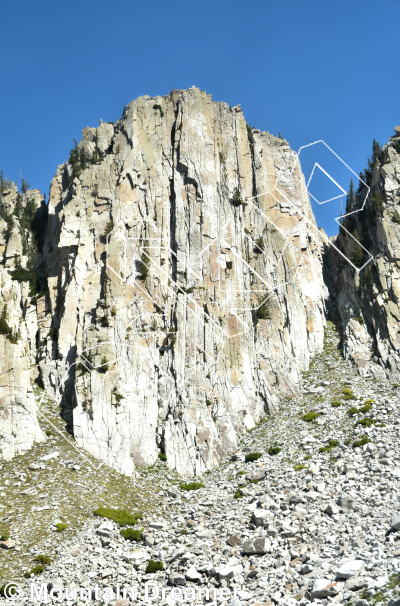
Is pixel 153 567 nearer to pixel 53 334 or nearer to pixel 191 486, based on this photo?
pixel 191 486

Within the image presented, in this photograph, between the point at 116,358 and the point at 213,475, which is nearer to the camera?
the point at 213,475

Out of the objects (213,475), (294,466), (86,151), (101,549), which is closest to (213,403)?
(213,475)

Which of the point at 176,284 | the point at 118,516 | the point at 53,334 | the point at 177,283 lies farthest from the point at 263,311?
the point at 118,516

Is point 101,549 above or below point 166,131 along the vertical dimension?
below

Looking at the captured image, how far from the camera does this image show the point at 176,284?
246 ft

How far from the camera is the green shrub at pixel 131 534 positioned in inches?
1827

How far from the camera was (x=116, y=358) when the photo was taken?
6581cm

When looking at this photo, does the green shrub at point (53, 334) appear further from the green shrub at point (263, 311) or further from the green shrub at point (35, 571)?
the green shrub at point (35, 571)

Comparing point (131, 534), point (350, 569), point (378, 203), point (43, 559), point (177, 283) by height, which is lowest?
point (350, 569)

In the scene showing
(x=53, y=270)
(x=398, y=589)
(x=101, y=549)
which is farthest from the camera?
(x=53, y=270)

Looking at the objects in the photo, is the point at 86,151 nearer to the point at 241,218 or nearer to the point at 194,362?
the point at 241,218

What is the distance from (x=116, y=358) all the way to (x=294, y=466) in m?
23.9

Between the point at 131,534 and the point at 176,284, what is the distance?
3605 centimetres

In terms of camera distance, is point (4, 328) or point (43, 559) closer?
point (43, 559)
